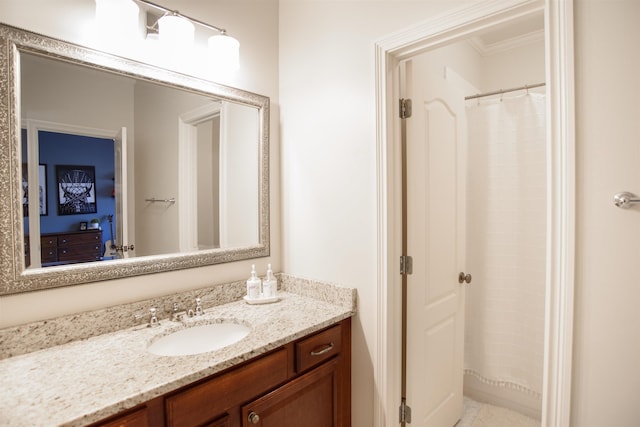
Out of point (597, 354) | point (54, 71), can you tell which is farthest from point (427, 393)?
point (54, 71)

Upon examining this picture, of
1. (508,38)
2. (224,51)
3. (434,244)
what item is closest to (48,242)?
(224,51)

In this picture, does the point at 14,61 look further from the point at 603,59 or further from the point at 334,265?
the point at 603,59

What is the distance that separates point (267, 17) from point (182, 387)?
5.90 ft

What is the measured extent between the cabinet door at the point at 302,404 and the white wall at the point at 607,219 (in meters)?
0.88

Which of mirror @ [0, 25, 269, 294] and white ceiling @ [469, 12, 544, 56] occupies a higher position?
white ceiling @ [469, 12, 544, 56]

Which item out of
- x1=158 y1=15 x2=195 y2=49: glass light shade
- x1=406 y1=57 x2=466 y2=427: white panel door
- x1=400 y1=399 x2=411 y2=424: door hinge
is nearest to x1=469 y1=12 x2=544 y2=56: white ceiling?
x1=406 y1=57 x2=466 y2=427: white panel door

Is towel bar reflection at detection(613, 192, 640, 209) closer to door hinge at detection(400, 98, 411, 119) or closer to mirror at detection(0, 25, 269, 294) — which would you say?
door hinge at detection(400, 98, 411, 119)

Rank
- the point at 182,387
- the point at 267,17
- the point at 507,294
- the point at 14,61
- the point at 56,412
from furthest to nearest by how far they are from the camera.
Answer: the point at 507,294
the point at 267,17
the point at 14,61
the point at 182,387
the point at 56,412

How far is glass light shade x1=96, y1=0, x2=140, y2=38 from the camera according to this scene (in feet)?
4.07

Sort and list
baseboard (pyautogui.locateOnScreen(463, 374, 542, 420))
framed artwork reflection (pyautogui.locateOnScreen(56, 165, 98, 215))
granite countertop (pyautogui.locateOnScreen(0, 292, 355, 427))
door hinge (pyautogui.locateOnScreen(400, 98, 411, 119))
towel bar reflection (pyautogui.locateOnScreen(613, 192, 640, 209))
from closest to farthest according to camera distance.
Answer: granite countertop (pyautogui.locateOnScreen(0, 292, 355, 427)) → towel bar reflection (pyautogui.locateOnScreen(613, 192, 640, 209)) → framed artwork reflection (pyautogui.locateOnScreen(56, 165, 98, 215)) → door hinge (pyautogui.locateOnScreen(400, 98, 411, 119)) → baseboard (pyautogui.locateOnScreen(463, 374, 542, 420))

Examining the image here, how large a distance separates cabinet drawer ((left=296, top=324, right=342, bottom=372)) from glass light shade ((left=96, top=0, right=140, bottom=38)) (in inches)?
53.8

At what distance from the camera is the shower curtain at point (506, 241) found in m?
2.10

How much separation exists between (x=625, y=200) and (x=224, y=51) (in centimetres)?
161

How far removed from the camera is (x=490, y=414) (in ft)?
7.23
